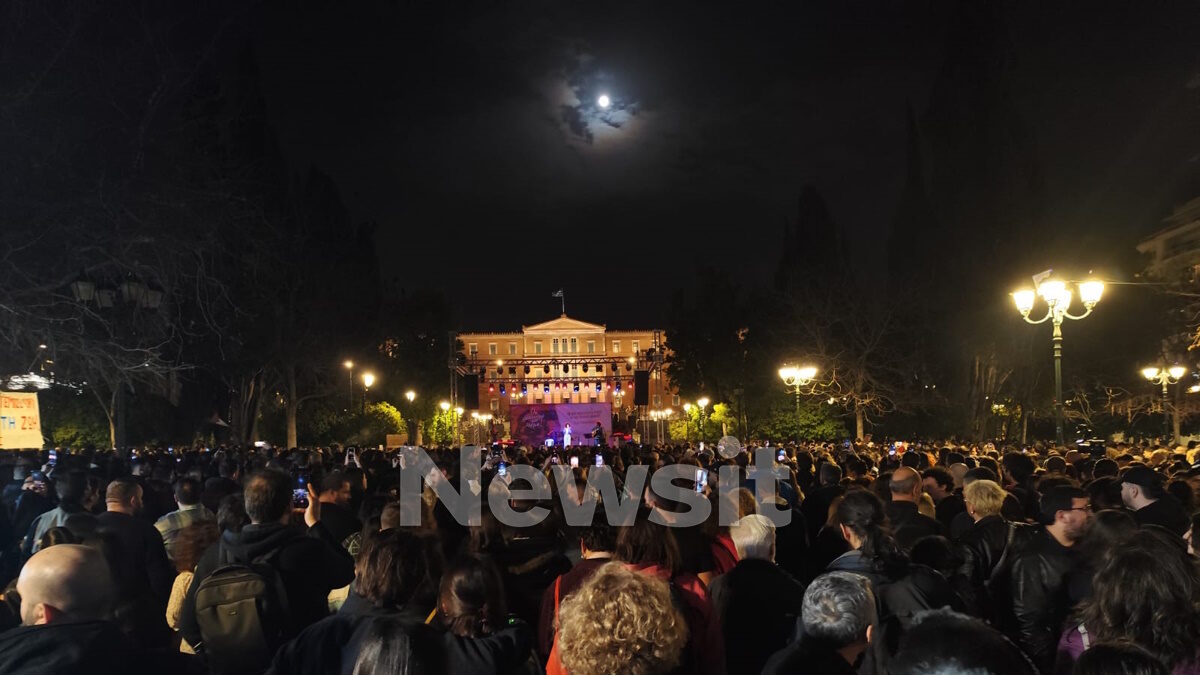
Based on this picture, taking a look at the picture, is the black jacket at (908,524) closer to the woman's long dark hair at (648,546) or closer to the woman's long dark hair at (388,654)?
the woman's long dark hair at (648,546)

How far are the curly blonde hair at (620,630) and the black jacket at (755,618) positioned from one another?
5.35 feet

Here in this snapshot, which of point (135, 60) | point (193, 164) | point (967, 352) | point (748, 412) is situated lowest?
point (748, 412)

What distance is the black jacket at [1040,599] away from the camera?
4.49m

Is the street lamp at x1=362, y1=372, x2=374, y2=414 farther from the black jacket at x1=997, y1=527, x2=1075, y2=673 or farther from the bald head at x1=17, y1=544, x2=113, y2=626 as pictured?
the bald head at x1=17, y1=544, x2=113, y2=626

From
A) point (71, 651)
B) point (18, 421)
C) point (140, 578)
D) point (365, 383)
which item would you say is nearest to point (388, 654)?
point (71, 651)

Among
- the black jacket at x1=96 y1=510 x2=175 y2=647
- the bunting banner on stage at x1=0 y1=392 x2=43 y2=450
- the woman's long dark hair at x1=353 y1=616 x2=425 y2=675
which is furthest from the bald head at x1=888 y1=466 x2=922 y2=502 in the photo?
the bunting banner on stage at x1=0 y1=392 x2=43 y2=450

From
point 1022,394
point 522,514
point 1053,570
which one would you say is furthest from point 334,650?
point 1022,394

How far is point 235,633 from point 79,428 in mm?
30984

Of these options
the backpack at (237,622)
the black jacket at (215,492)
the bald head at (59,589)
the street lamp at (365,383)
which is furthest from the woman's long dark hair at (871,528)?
the street lamp at (365,383)

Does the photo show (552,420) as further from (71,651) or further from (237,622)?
(71,651)

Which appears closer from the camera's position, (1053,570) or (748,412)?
(1053,570)

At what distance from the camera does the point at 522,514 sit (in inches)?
221

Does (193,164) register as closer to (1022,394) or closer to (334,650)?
(334,650)

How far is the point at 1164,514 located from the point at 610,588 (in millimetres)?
5493
